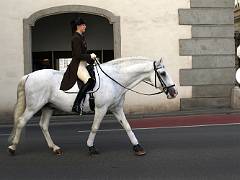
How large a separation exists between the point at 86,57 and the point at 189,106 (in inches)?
402

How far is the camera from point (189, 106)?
719 inches

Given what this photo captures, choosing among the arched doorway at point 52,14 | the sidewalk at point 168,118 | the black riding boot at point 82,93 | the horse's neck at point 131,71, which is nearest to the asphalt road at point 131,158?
the black riding boot at point 82,93

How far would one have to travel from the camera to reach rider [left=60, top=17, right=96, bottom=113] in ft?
28.3

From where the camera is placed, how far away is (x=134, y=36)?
1798 centimetres

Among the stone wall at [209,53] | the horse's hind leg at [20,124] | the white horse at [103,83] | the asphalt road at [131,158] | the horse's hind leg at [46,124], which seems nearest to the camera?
the asphalt road at [131,158]

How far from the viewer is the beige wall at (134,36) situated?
1752 cm

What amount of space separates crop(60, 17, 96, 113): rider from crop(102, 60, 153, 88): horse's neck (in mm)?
479

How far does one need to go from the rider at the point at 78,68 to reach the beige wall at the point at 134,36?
360 inches

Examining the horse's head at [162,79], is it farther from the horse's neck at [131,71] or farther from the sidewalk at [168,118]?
the sidewalk at [168,118]

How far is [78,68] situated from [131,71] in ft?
3.10

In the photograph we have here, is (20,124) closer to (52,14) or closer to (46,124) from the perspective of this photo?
(46,124)

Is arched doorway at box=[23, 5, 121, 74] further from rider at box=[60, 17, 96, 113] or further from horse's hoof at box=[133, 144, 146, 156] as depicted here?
horse's hoof at box=[133, 144, 146, 156]

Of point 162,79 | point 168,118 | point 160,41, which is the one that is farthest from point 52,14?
point 162,79

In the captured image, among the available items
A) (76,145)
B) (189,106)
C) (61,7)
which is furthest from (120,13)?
(76,145)
